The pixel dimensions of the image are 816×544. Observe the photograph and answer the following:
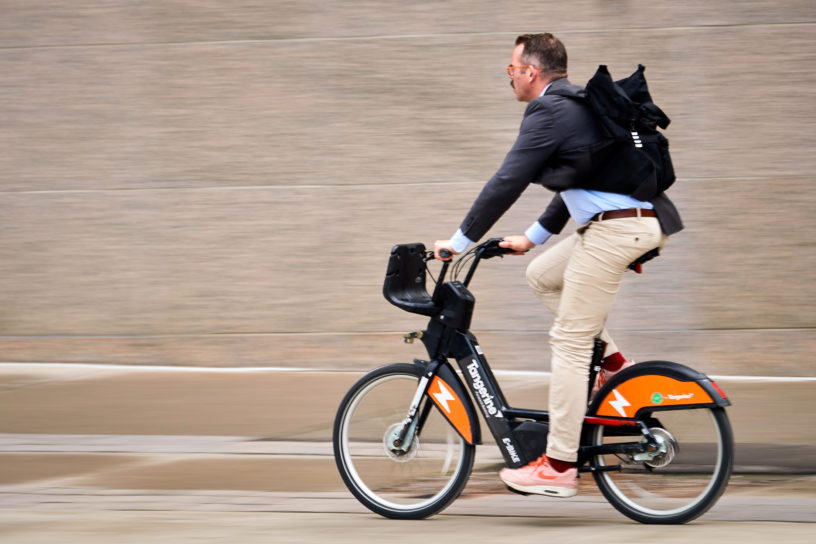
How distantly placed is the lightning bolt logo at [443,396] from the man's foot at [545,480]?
413 millimetres

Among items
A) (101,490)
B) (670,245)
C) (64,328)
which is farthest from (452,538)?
(64,328)

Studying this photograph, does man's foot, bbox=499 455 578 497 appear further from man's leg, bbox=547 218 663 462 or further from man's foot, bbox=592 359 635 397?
man's foot, bbox=592 359 635 397

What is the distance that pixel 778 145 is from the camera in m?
7.99

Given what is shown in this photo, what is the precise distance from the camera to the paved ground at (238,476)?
14.4 feet

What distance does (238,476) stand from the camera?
5.57m

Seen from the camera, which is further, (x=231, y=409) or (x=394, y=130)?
(x=394, y=130)

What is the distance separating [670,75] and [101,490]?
16.9 ft

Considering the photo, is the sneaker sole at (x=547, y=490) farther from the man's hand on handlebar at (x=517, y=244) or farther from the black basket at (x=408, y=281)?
the man's hand on handlebar at (x=517, y=244)

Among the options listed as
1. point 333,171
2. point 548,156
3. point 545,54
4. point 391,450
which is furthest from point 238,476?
point 333,171

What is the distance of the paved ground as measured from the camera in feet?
14.4

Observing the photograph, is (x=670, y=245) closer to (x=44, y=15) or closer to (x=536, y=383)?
(x=536, y=383)

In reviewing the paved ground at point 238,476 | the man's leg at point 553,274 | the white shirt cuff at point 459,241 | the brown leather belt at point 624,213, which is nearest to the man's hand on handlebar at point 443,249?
the white shirt cuff at point 459,241

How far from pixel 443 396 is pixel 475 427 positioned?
195 mm

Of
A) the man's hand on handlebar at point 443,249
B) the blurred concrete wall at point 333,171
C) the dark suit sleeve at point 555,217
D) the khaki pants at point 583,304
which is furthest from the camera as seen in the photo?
the blurred concrete wall at point 333,171
